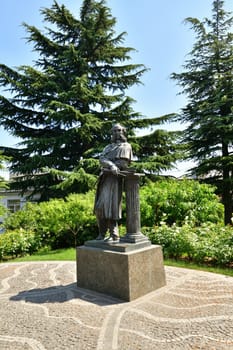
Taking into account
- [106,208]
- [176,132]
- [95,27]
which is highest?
[95,27]

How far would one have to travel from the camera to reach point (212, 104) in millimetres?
12320

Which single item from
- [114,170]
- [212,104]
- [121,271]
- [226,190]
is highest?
[212,104]

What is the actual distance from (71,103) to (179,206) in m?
8.23

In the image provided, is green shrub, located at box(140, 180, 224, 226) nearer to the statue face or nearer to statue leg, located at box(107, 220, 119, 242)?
statue leg, located at box(107, 220, 119, 242)

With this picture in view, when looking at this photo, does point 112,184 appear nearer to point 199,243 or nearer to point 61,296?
point 61,296

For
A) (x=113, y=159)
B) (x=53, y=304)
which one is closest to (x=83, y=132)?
(x=113, y=159)

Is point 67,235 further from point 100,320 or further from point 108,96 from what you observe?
point 108,96

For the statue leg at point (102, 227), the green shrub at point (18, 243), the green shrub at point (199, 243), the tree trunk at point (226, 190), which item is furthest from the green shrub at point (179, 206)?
the statue leg at point (102, 227)

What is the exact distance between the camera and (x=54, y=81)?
12.5 m

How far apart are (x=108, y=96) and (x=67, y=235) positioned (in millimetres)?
7622

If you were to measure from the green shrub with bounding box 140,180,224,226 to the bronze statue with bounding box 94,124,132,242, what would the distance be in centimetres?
438

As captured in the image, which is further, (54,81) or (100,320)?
(54,81)

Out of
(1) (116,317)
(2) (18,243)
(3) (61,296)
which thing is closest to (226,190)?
(2) (18,243)

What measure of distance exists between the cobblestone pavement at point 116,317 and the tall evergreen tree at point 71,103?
22.9 ft
